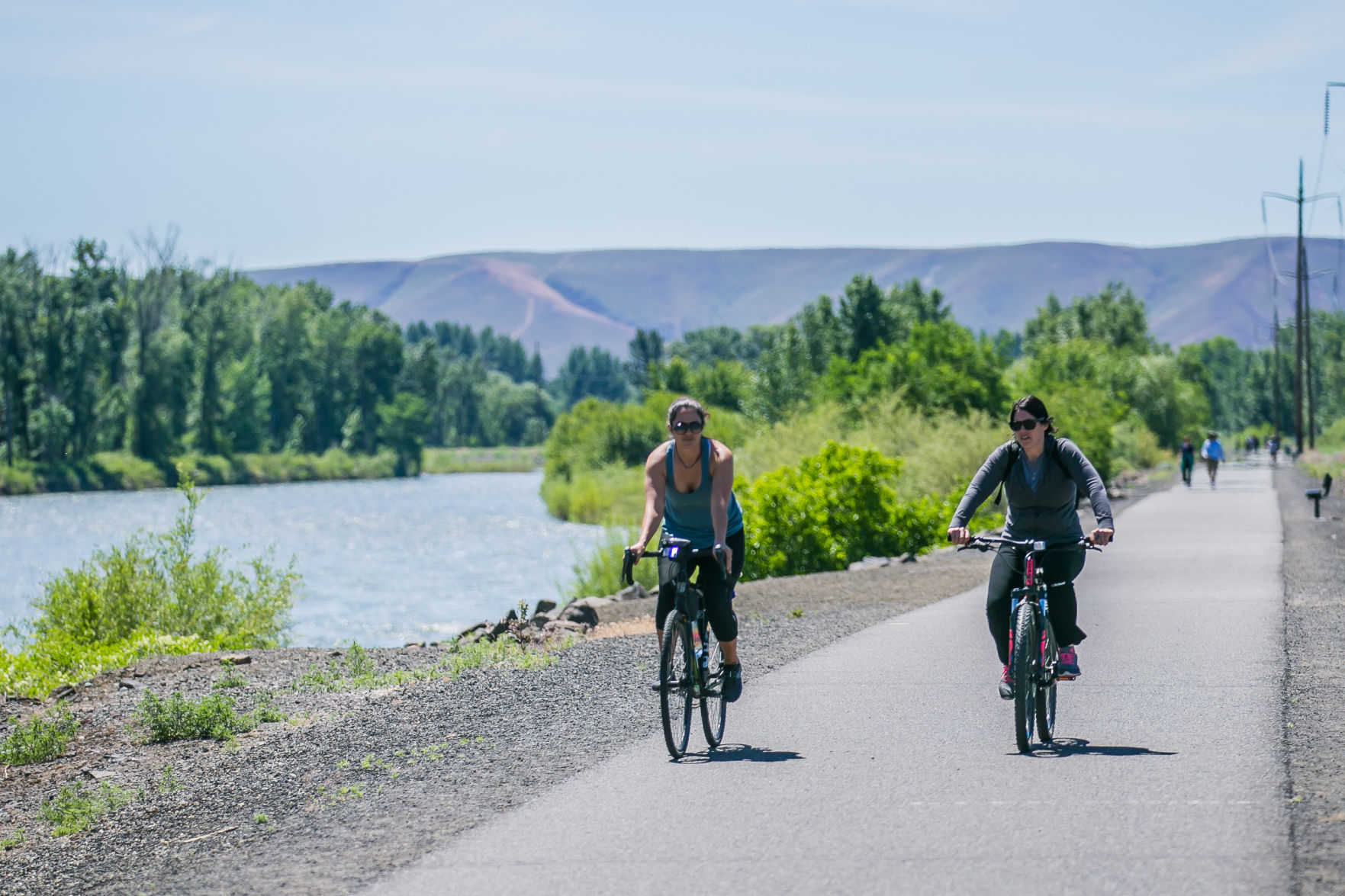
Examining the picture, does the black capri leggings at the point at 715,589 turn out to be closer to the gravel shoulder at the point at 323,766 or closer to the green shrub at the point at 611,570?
the gravel shoulder at the point at 323,766

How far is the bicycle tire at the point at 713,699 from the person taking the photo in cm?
765

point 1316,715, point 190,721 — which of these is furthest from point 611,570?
point 1316,715

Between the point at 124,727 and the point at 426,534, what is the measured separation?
44329 millimetres

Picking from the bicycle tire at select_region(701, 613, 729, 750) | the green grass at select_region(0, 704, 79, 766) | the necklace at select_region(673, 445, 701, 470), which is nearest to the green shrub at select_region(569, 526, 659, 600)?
the green grass at select_region(0, 704, 79, 766)

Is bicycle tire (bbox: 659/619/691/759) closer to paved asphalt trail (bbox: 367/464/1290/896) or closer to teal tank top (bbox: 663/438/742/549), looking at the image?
paved asphalt trail (bbox: 367/464/1290/896)

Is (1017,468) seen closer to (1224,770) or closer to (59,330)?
(1224,770)

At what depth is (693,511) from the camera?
753cm

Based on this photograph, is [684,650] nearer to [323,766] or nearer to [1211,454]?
[323,766]

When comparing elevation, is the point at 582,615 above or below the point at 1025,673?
below

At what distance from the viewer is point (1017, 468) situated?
7.72 metres

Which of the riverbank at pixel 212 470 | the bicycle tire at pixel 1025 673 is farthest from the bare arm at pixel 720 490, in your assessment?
the riverbank at pixel 212 470

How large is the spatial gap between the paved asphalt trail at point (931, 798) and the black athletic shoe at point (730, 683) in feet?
0.86

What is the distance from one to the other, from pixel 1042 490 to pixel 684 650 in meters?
2.03

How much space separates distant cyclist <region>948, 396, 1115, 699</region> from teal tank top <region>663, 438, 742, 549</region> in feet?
4.16
